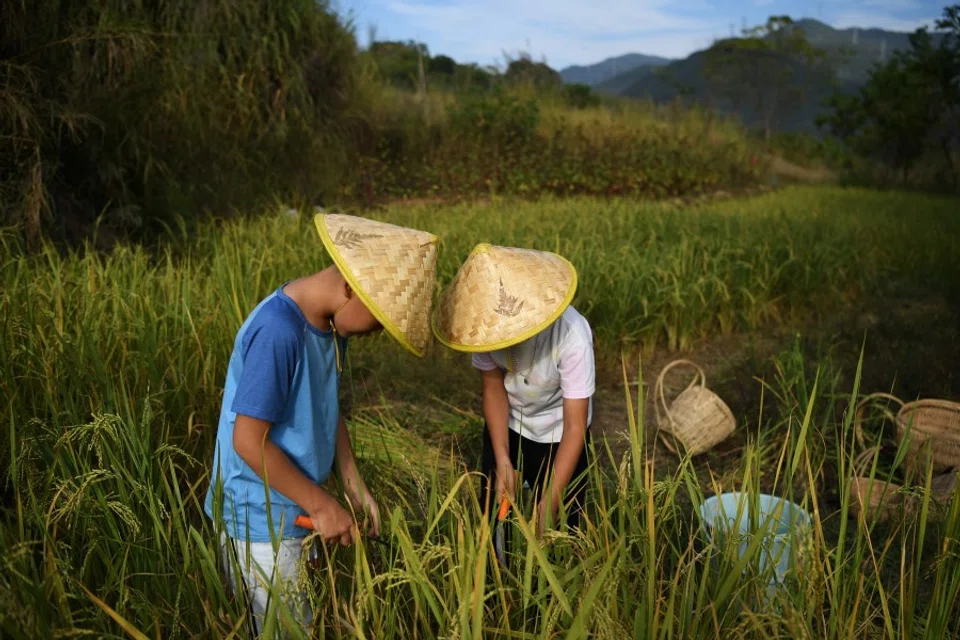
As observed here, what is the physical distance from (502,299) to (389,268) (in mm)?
350

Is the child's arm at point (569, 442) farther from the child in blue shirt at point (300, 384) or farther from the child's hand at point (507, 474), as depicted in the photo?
the child in blue shirt at point (300, 384)

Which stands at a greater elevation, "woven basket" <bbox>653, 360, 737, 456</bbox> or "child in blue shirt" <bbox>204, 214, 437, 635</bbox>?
"child in blue shirt" <bbox>204, 214, 437, 635</bbox>

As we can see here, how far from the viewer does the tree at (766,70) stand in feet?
60.4

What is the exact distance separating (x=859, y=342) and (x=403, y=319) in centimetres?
362

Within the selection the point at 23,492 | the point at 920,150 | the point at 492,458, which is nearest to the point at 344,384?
the point at 492,458

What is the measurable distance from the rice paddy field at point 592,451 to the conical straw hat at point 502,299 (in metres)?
0.27

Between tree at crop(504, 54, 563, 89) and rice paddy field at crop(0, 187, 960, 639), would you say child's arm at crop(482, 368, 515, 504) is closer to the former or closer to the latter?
rice paddy field at crop(0, 187, 960, 639)

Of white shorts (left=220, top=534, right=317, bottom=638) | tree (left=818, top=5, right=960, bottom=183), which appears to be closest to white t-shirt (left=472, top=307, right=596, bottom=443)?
white shorts (left=220, top=534, right=317, bottom=638)

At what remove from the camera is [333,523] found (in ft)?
4.53

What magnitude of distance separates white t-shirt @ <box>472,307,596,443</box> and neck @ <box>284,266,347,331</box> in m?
0.53

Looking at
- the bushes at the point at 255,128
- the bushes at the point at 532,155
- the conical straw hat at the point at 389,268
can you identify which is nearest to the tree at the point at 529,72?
the bushes at the point at 255,128

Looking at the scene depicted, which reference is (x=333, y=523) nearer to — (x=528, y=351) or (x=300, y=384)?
(x=300, y=384)

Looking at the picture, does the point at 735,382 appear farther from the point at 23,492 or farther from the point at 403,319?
the point at 23,492

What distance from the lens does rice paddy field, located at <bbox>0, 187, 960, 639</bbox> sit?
1215 mm
